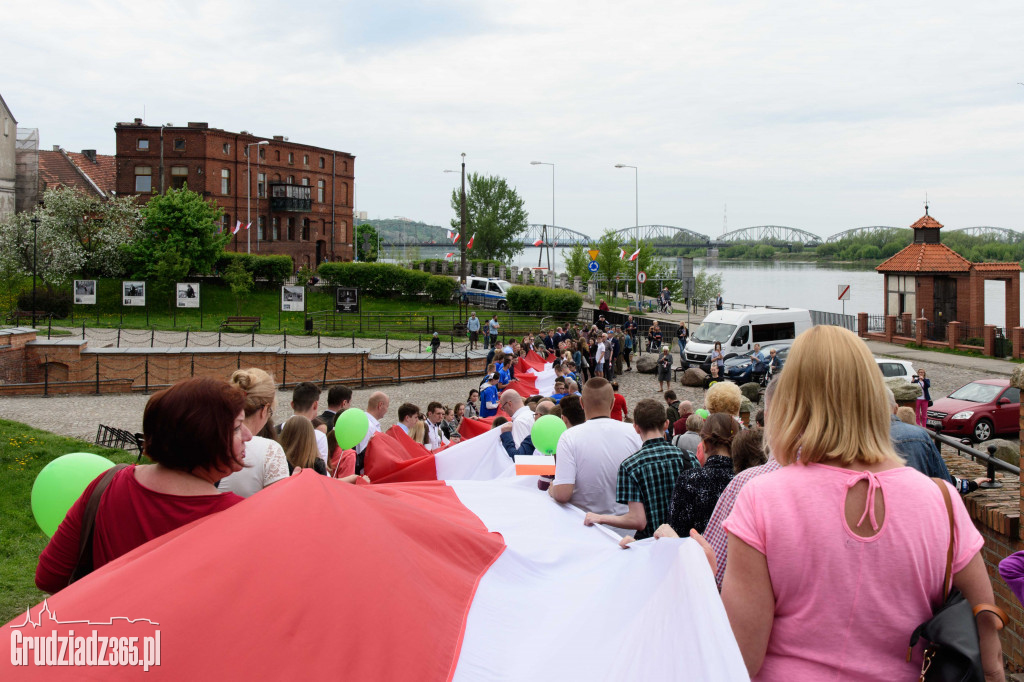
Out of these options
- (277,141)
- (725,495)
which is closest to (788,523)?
(725,495)

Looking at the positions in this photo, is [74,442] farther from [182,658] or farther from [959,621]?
[959,621]

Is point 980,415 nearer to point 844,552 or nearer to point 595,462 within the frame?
point 595,462

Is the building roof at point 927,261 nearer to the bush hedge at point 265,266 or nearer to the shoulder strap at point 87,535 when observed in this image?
the bush hedge at point 265,266

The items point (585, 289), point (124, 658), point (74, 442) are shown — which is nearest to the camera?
point (124, 658)

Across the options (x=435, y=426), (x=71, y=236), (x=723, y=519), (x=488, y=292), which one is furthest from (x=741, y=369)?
(x=71, y=236)

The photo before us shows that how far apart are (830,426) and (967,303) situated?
1832 inches

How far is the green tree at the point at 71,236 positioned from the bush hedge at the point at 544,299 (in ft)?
77.9

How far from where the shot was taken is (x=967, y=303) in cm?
4269

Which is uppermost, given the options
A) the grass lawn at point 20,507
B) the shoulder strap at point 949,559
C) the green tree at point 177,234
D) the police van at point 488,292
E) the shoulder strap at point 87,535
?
the green tree at point 177,234

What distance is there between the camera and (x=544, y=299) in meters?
47.6

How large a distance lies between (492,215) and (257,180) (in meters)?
29.5

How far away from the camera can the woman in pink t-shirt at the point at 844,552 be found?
222cm

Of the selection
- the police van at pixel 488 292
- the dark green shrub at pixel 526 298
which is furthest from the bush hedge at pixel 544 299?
the police van at pixel 488 292

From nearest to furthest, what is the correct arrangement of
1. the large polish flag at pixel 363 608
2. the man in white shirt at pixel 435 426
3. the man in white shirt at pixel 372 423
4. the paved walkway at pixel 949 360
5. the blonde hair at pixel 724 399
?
the large polish flag at pixel 363 608, the blonde hair at pixel 724 399, the man in white shirt at pixel 372 423, the man in white shirt at pixel 435 426, the paved walkway at pixel 949 360
